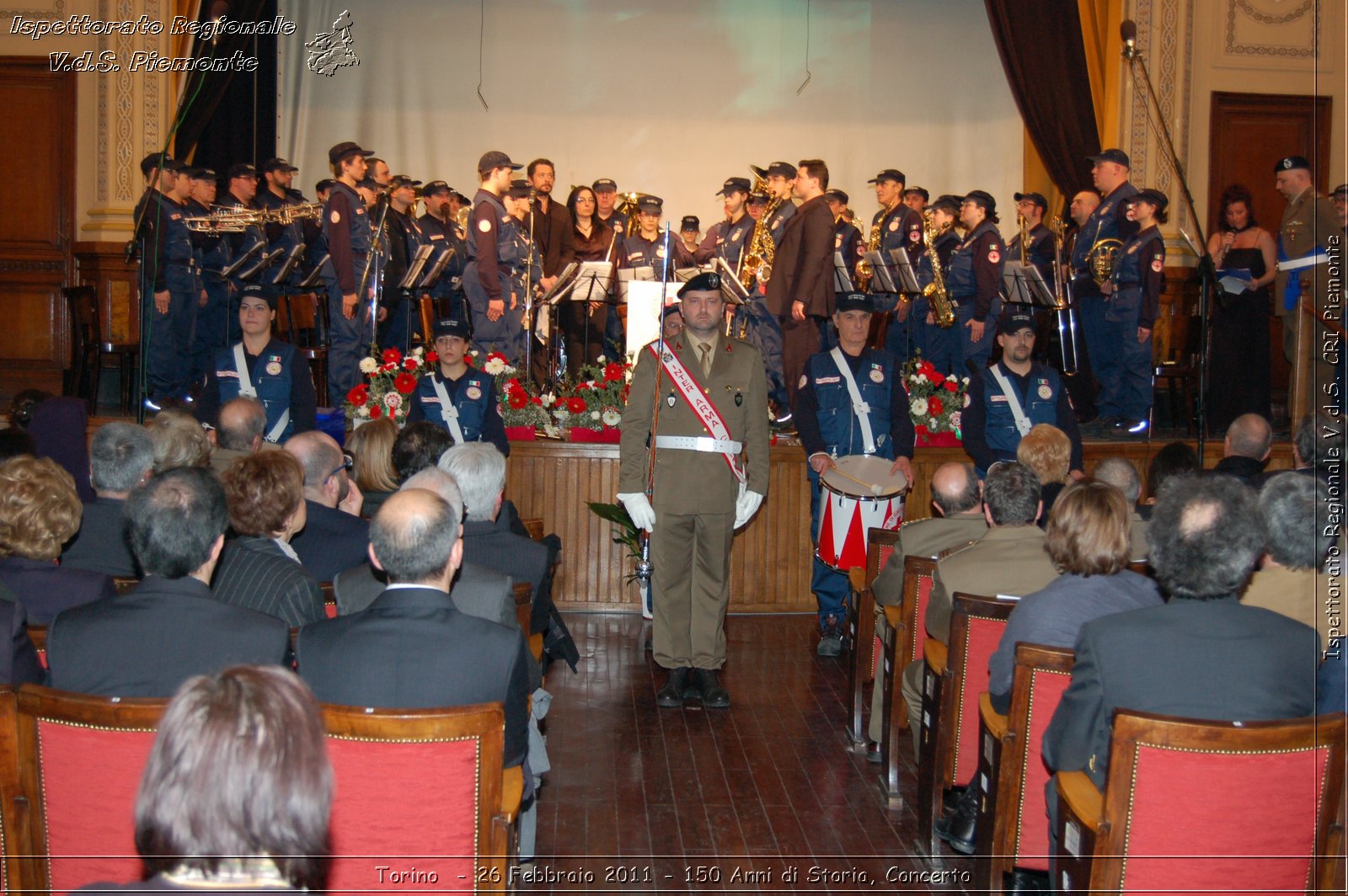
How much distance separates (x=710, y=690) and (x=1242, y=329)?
6620 millimetres

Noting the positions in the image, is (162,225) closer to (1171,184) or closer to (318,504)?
(318,504)

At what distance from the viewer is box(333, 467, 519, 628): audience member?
3.14 metres

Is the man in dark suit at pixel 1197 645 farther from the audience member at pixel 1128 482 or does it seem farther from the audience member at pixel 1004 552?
the audience member at pixel 1128 482

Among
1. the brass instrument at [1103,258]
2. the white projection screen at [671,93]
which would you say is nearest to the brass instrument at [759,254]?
the brass instrument at [1103,258]

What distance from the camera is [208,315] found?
10.6m

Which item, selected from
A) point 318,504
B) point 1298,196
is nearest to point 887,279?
point 1298,196

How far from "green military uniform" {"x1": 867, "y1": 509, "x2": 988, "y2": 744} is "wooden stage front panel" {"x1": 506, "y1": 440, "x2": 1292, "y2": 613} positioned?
2.51 meters

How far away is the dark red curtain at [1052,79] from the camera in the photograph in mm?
11891

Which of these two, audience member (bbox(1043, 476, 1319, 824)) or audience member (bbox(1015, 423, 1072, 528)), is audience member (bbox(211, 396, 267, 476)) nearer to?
audience member (bbox(1015, 423, 1072, 528))

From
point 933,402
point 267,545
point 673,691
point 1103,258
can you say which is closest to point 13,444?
point 267,545

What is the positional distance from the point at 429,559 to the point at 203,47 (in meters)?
10.1

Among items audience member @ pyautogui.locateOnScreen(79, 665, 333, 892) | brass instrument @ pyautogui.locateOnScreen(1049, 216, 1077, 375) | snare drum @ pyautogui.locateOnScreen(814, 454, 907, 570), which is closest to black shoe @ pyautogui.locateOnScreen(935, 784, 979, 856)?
snare drum @ pyautogui.locateOnScreen(814, 454, 907, 570)

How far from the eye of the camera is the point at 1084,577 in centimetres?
311

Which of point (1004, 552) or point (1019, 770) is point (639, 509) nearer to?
point (1004, 552)
